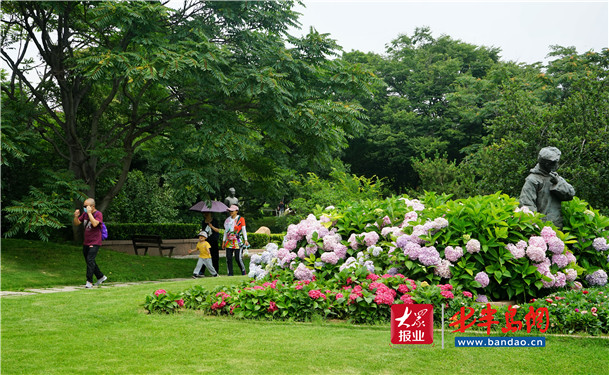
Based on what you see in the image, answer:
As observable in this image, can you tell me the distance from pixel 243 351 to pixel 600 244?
540cm

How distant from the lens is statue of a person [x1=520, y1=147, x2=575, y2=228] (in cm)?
764

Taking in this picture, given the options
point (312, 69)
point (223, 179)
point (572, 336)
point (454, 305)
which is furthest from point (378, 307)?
point (223, 179)

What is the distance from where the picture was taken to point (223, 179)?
2427cm

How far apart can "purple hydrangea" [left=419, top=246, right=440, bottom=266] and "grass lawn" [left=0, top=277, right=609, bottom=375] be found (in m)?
1.36

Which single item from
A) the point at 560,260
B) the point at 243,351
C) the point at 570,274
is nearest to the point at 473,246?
the point at 560,260

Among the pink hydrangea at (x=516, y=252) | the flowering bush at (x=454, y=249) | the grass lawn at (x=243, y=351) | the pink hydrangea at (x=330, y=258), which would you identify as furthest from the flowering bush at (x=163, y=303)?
the pink hydrangea at (x=516, y=252)

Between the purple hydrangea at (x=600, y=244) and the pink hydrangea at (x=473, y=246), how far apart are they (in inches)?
78.3

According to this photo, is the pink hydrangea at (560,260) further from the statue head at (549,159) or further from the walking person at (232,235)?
the walking person at (232,235)

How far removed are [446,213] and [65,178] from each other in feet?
32.6

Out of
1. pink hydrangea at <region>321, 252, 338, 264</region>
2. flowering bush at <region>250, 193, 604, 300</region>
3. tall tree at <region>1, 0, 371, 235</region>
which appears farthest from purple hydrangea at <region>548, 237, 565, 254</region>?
tall tree at <region>1, 0, 371, 235</region>

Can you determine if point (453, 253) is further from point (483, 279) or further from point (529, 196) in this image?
point (529, 196)

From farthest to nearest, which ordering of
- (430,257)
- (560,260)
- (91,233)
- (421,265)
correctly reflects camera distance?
(91,233), (560,260), (421,265), (430,257)

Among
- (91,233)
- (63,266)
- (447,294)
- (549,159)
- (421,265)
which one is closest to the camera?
(447,294)

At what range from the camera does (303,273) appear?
23.9 ft
